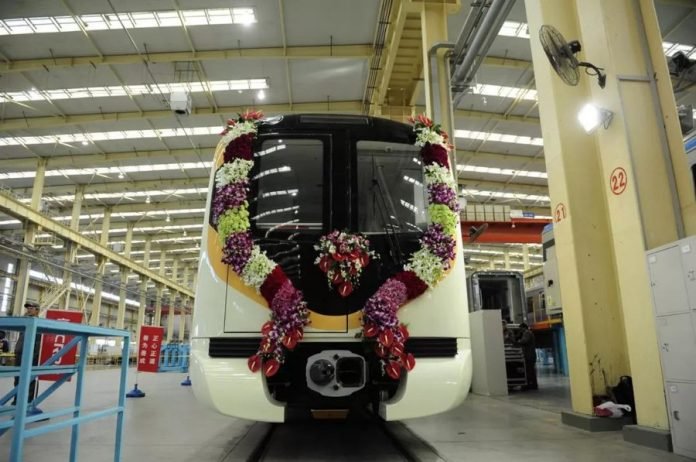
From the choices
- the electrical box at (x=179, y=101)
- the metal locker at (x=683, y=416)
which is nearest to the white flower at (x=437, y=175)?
the metal locker at (x=683, y=416)

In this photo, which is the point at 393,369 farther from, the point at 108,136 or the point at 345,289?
the point at 108,136

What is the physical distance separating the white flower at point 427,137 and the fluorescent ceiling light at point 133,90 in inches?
408

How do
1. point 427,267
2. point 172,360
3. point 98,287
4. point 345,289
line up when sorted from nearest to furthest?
point 345,289 < point 427,267 < point 172,360 < point 98,287

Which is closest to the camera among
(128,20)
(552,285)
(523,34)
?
(552,285)

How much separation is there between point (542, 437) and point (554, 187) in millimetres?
2747

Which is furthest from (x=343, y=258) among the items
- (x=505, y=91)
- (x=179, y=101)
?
(x=505, y=91)

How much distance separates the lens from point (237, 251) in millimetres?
3225

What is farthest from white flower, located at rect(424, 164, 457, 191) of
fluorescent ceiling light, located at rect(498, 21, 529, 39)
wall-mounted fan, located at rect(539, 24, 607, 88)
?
fluorescent ceiling light, located at rect(498, 21, 529, 39)

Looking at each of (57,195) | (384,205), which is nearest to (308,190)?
(384,205)

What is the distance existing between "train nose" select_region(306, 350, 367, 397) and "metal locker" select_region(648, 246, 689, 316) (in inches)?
97.3

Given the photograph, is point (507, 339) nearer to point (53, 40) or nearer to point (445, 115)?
point (445, 115)

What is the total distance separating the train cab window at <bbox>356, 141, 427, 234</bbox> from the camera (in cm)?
362

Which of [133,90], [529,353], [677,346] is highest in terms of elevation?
[133,90]

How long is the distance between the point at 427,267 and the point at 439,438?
1751 mm
